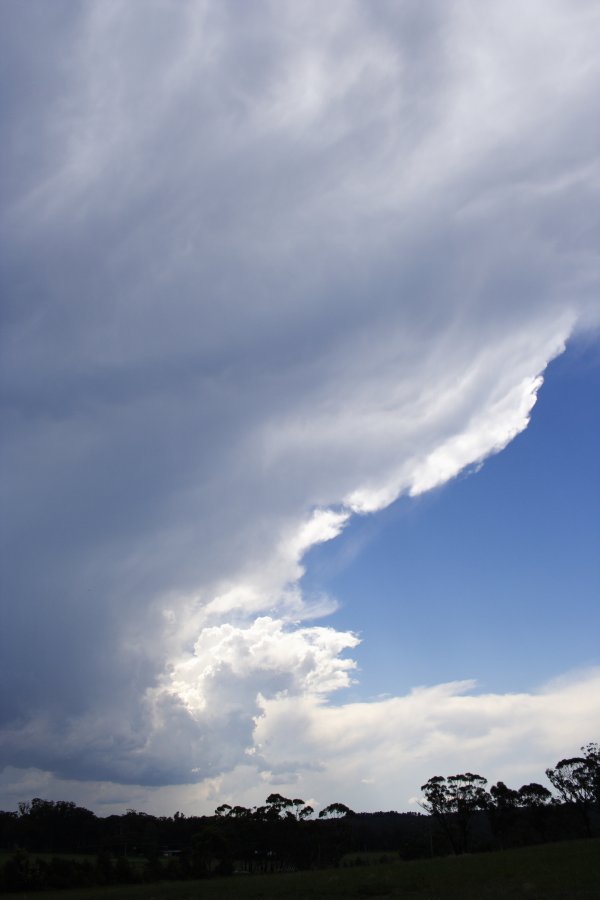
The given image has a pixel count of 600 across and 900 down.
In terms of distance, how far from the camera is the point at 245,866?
134m

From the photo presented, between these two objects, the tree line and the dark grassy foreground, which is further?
the tree line

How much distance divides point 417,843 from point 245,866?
35691mm

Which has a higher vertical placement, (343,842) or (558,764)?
(558,764)

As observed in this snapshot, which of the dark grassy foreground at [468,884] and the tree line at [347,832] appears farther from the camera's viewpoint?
the tree line at [347,832]

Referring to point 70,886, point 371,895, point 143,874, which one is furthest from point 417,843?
point 371,895

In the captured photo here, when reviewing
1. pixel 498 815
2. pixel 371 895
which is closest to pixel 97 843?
pixel 498 815

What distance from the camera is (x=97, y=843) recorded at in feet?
545

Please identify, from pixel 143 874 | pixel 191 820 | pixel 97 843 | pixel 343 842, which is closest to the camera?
pixel 143 874

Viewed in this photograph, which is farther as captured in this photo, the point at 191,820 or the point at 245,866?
the point at 191,820

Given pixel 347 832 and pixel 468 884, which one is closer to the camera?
pixel 468 884

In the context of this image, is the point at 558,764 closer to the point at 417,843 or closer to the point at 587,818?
the point at 587,818

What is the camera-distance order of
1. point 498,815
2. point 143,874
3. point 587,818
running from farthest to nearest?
point 498,815 < point 587,818 < point 143,874

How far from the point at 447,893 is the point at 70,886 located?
6680 centimetres

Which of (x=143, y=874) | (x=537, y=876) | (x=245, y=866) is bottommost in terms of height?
(x=245, y=866)
